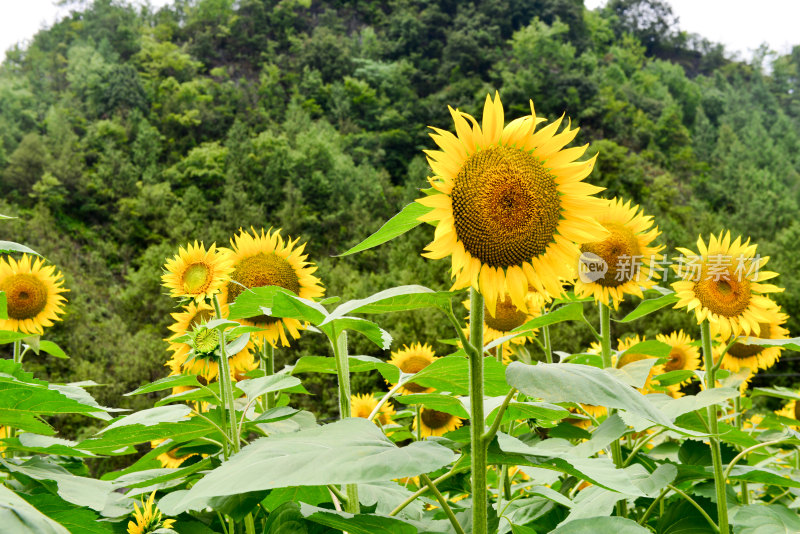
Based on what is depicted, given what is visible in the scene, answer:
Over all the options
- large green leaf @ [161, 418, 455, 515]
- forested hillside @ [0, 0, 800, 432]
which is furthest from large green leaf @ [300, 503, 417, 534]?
forested hillside @ [0, 0, 800, 432]

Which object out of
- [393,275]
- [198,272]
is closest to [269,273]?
[198,272]

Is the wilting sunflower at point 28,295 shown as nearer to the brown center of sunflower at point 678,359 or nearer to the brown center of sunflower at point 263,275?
the brown center of sunflower at point 263,275

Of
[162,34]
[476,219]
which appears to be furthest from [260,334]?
[162,34]

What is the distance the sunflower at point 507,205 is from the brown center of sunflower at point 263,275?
2.68 feet

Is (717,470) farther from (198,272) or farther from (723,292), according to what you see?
(198,272)

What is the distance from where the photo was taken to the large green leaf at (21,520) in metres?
0.42

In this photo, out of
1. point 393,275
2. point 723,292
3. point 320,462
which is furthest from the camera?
point 393,275

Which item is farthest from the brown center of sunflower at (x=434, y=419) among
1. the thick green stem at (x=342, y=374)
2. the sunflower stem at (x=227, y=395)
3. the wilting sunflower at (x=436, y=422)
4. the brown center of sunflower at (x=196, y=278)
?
the thick green stem at (x=342, y=374)

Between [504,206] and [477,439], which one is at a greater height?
[504,206]

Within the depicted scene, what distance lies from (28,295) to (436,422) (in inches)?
63.5

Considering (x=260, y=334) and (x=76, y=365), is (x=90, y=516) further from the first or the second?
(x=76, y=365)

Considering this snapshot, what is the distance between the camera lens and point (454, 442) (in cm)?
103

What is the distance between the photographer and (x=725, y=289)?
174cm

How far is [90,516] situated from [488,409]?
645 mm
